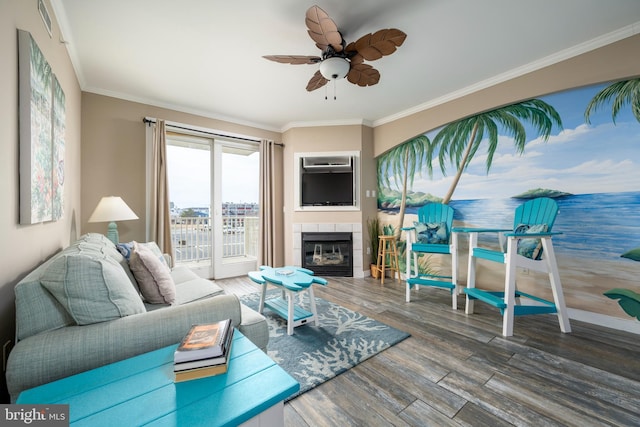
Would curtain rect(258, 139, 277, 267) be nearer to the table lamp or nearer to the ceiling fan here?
the table lamp

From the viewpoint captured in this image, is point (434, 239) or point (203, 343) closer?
point (203, 343)

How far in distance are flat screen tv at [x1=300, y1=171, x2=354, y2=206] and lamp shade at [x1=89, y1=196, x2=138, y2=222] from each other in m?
2.43

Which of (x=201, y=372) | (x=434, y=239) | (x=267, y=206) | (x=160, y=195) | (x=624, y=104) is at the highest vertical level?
(x=624, y=104)

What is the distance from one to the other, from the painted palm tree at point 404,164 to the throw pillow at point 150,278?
131 inches

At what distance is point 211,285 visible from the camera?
2.19 metres

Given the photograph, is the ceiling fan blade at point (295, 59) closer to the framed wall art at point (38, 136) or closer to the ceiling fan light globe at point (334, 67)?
the ceiling fan light globe at point (334, 67)

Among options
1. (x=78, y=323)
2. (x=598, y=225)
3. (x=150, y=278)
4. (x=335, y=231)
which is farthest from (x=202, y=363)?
(x=598, y=225)

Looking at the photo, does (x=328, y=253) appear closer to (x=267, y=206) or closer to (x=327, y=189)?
(x=327, y=189)

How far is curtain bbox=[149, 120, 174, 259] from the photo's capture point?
3330 millimetres

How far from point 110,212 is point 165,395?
261 cm

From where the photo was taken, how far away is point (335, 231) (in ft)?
13.7

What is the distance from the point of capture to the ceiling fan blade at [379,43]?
5.75 ft

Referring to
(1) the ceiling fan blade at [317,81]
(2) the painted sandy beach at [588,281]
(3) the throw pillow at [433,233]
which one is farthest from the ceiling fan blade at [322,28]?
(2) the painted sandy beach at [588,281]

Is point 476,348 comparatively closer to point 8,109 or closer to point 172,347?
point 172,347
